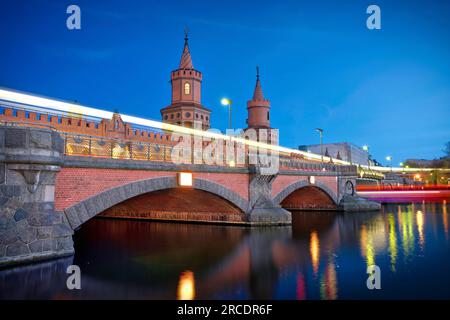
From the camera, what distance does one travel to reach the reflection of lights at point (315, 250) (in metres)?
14.5

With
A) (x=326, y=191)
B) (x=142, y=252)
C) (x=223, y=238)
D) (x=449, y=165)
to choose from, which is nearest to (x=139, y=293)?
(x=142, y=252)

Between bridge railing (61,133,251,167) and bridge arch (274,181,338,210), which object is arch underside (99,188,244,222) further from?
bridge arch (274,181,338,210)

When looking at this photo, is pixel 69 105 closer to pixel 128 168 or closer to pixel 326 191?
pixel 128 168

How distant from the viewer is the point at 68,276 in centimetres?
1169

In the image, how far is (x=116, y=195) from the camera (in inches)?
607

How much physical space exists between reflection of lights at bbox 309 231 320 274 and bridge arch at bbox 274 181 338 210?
18.2 ft

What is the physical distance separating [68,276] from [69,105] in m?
13.6

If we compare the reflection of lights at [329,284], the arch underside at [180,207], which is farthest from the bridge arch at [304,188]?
the reflection of lights at [329,284]

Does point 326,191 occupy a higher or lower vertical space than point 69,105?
lower

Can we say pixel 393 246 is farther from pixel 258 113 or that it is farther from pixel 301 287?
pixel 258 113

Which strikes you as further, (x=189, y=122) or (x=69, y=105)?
(x=189, y=122)

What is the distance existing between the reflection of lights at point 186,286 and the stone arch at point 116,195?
4.51 m

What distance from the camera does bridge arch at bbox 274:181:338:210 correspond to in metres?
29.0

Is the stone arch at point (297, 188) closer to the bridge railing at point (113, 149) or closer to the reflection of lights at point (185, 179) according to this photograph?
the bridge railing at point (113, 149)
